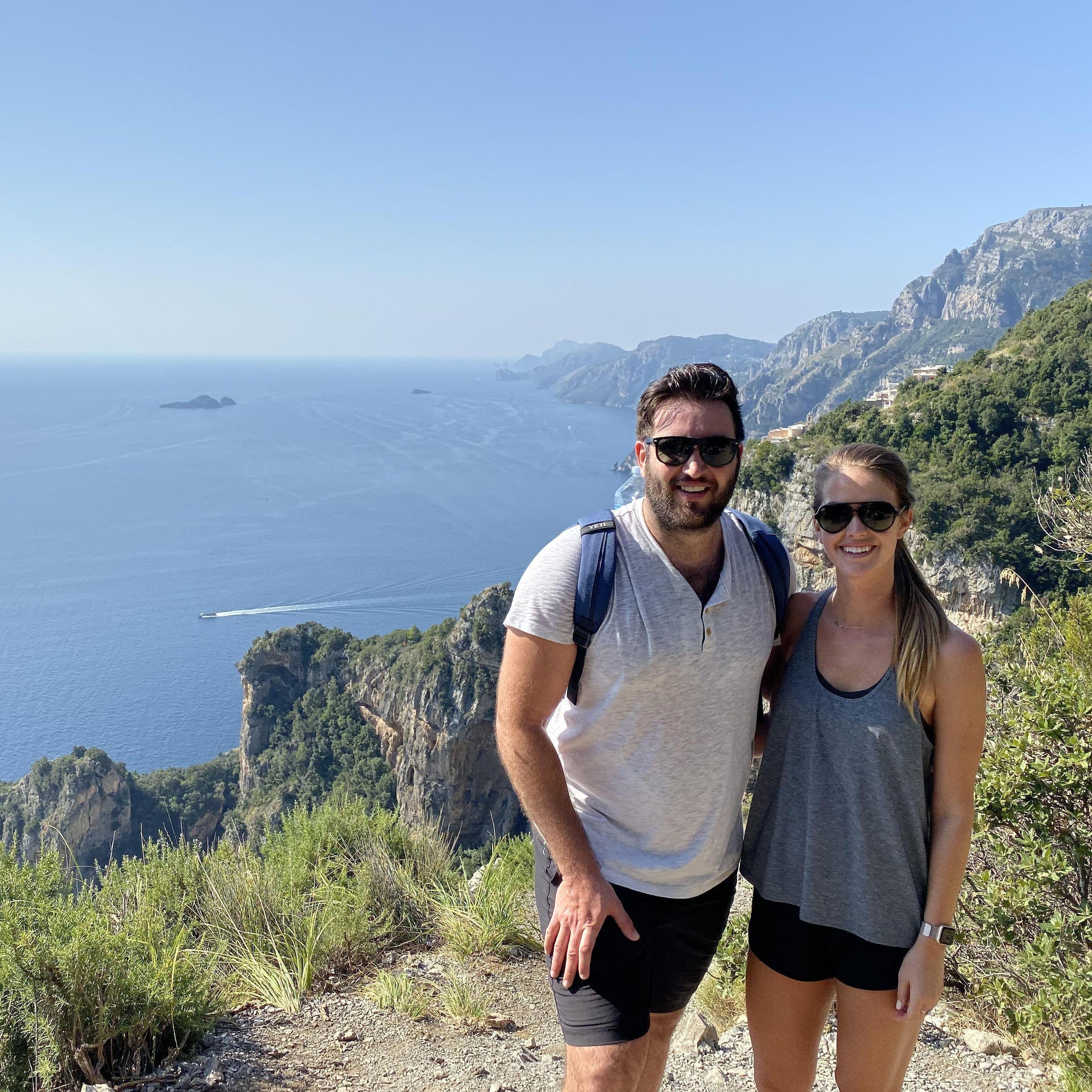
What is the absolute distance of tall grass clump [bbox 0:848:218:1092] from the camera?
2053mm

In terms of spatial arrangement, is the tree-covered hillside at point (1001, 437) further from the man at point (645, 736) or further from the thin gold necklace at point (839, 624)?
the man at point (645, 736)

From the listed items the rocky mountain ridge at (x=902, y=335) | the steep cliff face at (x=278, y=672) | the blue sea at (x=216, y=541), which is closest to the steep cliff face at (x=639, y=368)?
the rocky mountain ridge at (x=902, y=335)

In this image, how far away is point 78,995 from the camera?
84.2 inches

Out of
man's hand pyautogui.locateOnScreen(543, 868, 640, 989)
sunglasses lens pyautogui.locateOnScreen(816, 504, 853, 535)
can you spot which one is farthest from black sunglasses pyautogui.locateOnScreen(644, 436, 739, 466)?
man's hand pyautogui.locateOnScreen(543, 868, 640, 989)

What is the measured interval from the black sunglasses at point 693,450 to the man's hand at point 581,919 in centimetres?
78

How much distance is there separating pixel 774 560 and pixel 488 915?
7.67ft

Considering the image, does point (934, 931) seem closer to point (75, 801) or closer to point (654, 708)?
point (654, 708)

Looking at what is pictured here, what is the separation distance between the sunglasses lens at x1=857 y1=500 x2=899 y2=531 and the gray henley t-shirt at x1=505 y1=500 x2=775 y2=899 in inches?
11.1

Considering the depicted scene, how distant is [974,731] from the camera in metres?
1.48

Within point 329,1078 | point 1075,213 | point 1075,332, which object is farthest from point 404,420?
point 1075,213

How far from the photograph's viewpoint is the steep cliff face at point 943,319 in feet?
340

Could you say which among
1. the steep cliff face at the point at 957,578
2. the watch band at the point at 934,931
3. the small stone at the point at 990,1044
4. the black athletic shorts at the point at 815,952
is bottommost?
the steep cliff face at the point at 957,578

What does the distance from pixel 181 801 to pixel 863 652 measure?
107 feet

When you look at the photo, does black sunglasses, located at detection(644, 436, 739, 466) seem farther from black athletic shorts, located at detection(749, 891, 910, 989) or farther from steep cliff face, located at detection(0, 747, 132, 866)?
steep cliff face, located at detection(0, 747, 132, 866)
